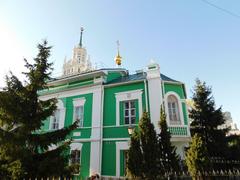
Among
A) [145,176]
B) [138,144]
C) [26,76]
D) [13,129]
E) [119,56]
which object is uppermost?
[119,56]

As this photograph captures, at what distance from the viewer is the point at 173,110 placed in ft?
48.0

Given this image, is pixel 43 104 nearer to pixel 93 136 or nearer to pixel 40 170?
pixel 40 170

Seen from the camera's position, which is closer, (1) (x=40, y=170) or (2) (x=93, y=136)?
(1) (x=40, y=170)

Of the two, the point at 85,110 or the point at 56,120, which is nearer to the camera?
the point at 85,110

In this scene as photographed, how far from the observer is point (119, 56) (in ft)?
72.5

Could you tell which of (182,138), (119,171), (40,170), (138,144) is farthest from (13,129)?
(182,138)

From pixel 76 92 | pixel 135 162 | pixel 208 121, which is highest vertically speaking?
pixel 76 92

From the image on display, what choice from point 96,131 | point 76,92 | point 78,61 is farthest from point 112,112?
point 78,61

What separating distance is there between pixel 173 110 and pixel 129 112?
10.3 ft

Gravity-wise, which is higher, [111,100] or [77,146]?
[111,100]

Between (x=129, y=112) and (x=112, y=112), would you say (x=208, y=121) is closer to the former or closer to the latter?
(x=129, y=112)

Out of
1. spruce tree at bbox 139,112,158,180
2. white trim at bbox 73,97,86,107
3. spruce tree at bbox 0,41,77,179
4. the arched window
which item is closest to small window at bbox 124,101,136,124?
the arched window

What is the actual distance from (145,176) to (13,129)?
21.8 feet

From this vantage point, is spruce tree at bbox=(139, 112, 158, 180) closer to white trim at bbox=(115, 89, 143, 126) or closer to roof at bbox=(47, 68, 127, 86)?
white trim at bbox=(115, 89, 143, 126)
